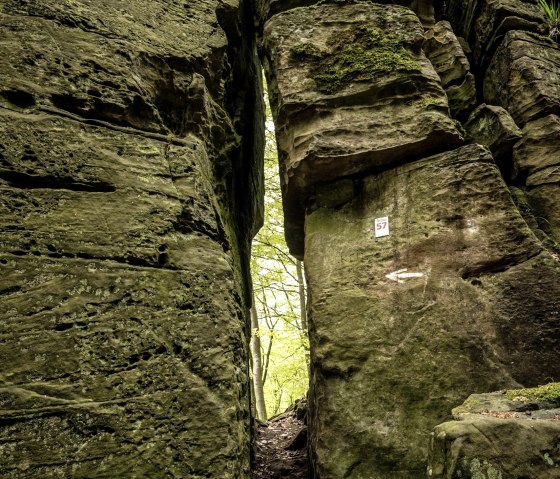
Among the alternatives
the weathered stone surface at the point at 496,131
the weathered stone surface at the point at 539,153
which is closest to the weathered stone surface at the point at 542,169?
the weathered stone surface at the point at 539,153

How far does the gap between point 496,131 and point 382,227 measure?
2.78m

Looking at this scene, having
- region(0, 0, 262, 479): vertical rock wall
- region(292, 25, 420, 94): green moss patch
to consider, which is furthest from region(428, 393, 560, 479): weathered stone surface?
region(292, 25, 420, 94): green moss patch

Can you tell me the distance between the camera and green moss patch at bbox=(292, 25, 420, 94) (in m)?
6.10

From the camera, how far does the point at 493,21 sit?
7613mm

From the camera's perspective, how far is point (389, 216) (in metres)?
5.56

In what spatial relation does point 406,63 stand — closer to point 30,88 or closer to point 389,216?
point 389,216

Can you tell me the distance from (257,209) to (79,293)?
5782mm

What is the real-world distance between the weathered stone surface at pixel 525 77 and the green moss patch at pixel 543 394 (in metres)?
5.00

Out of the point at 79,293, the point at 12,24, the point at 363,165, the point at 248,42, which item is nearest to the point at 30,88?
the point at 12,24

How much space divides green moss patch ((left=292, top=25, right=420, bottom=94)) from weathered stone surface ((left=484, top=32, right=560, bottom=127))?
2021 millimetres

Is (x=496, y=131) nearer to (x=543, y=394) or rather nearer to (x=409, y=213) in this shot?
(x=409, y=213)

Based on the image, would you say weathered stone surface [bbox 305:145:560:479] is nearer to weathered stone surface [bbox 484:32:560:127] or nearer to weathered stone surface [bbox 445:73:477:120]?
weathered stone surface [bbox 445:73:477:120]

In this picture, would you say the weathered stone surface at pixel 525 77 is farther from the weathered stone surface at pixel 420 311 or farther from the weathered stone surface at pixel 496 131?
the weathered stone surface at pixel 420 311

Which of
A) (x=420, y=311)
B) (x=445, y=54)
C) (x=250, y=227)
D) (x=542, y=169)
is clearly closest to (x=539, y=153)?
(x=542, y=169)
